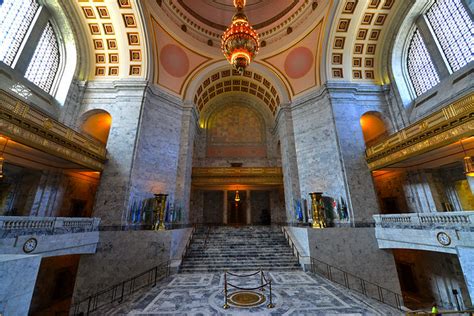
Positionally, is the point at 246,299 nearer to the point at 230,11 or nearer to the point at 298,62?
the point at 298,62

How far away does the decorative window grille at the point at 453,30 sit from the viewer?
9.48m

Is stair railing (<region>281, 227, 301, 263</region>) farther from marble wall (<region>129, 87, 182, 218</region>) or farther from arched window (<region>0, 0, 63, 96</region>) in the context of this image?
arched window (<region>0, 0, 63, 96</region>)

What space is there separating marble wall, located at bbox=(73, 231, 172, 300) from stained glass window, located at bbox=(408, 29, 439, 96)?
16554 mm

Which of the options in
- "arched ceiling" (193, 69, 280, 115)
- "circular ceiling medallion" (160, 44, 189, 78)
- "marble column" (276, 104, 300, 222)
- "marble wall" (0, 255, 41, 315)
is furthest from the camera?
"arched ceiling" (193, 69, 280, 115)

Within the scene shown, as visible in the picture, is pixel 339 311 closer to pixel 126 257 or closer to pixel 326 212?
pixel 326 212

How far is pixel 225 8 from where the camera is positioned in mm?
16484

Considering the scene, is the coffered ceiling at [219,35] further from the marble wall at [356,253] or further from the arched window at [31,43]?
the marble wall at [356,253]

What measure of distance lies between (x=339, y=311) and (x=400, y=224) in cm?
608

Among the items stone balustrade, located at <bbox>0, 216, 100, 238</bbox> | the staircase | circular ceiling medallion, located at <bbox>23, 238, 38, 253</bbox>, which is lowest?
the staircase

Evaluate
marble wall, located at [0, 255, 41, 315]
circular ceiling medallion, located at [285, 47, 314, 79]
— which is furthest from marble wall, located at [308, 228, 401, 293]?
circular ceiling medallion, located at [285, 47, 314, 79]

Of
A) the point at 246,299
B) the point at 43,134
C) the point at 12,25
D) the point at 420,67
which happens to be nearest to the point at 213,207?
the point at 43,134

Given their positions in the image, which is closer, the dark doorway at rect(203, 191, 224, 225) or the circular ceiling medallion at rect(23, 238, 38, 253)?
the circular ceiling medallion at rect(23, 238, 38, 253)

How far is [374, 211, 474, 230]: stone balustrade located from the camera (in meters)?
6.45

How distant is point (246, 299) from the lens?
545 centimetres
